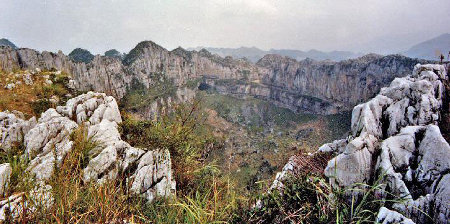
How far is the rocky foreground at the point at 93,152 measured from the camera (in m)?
3.73

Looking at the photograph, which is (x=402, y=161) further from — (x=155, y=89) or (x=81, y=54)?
(x=81, y=54)

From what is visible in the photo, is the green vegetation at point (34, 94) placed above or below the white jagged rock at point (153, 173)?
above

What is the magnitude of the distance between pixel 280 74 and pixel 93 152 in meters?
200

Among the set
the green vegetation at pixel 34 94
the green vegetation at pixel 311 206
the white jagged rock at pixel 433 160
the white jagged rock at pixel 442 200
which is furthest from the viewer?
the green vegetation at pixel 34 94

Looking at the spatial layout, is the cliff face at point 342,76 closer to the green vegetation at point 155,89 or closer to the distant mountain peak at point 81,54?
the green vegetation at point 155,89

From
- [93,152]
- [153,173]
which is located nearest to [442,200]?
[153,173]

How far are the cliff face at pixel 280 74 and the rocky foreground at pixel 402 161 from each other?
80788 mm

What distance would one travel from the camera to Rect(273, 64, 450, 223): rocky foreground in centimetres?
316

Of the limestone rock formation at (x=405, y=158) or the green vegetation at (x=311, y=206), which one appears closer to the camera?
the green vegetation at (x=311, y=206)

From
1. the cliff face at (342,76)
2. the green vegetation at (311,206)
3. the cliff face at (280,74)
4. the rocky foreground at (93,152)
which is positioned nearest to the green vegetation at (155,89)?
the cliff face at (280,74)

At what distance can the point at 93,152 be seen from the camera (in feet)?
17.0

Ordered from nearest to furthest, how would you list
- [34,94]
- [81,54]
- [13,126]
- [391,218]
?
[391,218]
[13,126]
[34,94]
[81,54]

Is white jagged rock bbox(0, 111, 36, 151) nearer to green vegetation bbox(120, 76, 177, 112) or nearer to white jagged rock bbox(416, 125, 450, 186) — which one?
white jagged rock bbox(416, 125, 450, 186)

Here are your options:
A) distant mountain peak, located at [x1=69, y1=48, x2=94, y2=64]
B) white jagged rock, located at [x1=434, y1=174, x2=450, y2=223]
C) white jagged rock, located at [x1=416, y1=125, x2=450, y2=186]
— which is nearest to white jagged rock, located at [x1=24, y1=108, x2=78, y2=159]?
white jagged rock, located at [x1=434, y1=174, x2=450, y2=223]
